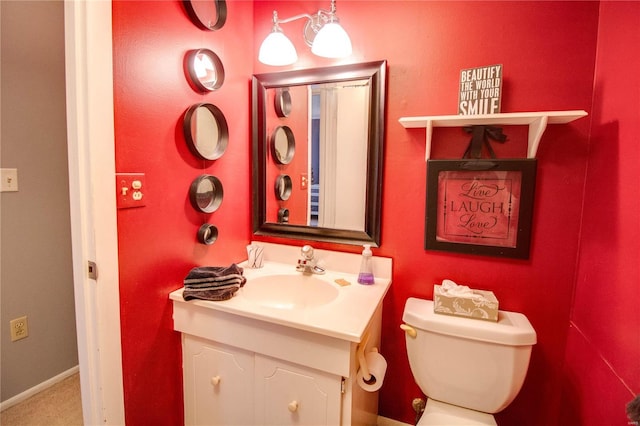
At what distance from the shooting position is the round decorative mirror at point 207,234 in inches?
51.6

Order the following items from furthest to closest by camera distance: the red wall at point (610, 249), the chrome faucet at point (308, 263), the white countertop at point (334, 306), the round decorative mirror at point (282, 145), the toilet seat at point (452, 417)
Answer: the round decorative mirror at point (282, 145)
the chrome faucet at point (308, 263)
the toilet seat at point (452, 417)
the white countertop at point (334, 306)
the red wall at point (610, 249)

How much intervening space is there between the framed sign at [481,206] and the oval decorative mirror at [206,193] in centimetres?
94

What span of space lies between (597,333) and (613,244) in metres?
0.30

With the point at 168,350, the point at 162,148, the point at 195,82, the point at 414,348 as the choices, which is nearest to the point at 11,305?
the point at 168,350

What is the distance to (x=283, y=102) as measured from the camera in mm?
1553

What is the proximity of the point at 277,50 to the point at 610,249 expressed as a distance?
1.47m

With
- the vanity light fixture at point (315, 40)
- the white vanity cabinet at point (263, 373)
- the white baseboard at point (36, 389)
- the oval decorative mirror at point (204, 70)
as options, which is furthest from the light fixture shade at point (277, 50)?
the white baseboard at point (36, 389)

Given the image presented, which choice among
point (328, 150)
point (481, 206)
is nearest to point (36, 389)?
point (328, 150)

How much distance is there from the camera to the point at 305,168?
5.04ft

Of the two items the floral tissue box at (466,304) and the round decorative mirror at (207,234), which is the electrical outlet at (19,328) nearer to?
the round decorative mirror at (207,234)

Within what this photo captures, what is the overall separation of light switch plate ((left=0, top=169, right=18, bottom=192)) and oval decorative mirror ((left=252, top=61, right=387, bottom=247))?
119 cm

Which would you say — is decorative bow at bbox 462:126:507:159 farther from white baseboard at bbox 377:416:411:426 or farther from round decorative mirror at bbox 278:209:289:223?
white baseboard at bbox 377:416:411:426

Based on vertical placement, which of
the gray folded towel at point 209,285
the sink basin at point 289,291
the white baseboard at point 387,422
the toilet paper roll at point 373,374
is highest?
the gray folded towel at point 209,285

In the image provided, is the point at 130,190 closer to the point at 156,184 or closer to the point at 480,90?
the point at 156,184
